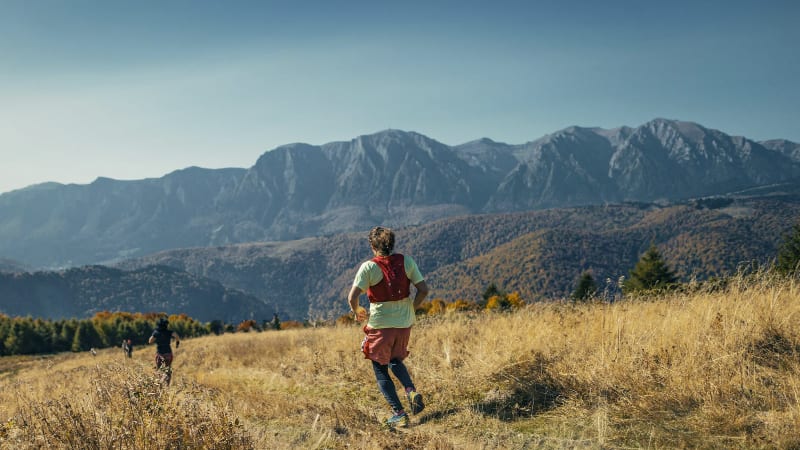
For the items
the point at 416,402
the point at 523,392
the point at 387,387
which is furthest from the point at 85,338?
the point at 523,392

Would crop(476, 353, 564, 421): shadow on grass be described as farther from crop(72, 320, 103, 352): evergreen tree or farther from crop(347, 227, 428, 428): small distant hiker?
crop(72, 320, 103, 352): evergreen tree

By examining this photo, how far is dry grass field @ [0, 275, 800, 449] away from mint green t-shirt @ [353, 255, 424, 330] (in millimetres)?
1163

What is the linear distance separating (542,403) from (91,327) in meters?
90.2

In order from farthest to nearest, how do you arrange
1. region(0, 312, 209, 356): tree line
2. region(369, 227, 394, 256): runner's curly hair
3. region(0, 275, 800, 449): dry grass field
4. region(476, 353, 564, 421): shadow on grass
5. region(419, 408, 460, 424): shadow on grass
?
region(0, 312, 209, 356): tree line
region(369, 227, 394, 256): runner's curly hair
region(419, 408, 460, 424): shadow on grass
region(476, 353, 564, 421): shadow on grass
region(0, 275, 800, 449): dry grass field

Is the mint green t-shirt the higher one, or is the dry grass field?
the mint green t-shirt

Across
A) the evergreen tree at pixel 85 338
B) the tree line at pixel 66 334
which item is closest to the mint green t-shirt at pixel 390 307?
the tree line at pixel 66 334

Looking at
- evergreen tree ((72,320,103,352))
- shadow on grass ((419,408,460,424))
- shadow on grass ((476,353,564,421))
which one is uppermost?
shadow on grass ((476,353,564,421))

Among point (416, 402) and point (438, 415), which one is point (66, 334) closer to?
point (416, 402)

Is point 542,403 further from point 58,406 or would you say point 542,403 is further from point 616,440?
point 58,406

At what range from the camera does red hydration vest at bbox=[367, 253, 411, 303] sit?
5688 mm

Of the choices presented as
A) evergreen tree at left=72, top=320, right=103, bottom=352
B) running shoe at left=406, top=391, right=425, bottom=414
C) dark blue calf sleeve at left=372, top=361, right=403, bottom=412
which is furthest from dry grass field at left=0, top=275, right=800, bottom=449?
evergreen tree at left=72, top=320, right=103, bottom=352

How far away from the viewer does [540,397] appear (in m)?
5.70

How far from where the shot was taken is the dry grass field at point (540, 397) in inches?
163

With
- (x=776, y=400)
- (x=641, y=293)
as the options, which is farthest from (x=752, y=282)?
(x=776, y=400)
